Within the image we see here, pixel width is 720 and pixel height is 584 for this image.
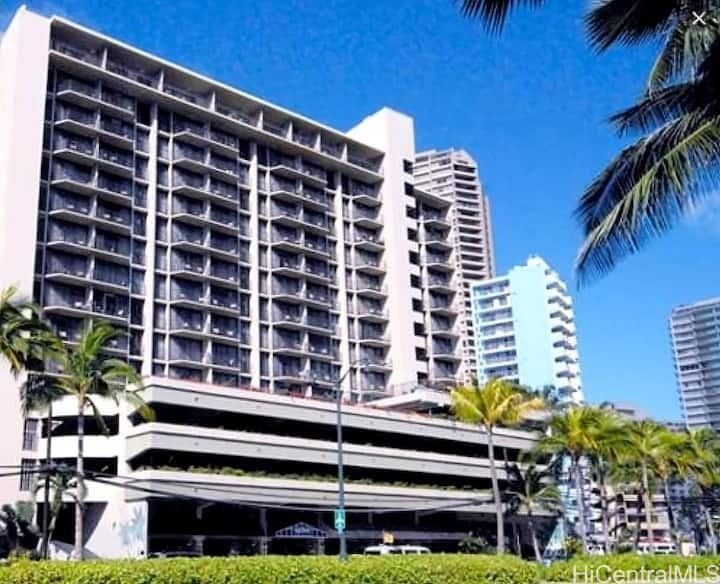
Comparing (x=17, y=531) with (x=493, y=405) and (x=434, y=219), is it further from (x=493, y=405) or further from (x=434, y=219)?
(x=434, y=219)

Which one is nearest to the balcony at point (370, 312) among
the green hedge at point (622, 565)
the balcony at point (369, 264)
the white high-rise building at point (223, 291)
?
the white high-rise building at point (223, 291)

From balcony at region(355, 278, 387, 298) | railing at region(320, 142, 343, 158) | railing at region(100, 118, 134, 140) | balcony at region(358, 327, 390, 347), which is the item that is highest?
railing at region(320, 142, 343, 158)

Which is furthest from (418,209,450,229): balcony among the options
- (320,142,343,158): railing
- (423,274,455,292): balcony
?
(320,142,343,158): railing

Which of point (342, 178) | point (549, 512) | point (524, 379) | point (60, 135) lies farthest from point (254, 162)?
point (524, 379)

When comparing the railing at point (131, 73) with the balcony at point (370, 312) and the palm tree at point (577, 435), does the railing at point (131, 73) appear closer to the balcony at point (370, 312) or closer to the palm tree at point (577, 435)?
the balcony at point (370, 312)

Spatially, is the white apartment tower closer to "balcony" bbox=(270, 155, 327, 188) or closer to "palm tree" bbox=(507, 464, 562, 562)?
"balcony" bbox=(270, 155, 327, 188)

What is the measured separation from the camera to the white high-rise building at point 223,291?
53.8 m

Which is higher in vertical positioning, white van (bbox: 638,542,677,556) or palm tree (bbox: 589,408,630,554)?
palm tree (bbox: 589,408,630,554)

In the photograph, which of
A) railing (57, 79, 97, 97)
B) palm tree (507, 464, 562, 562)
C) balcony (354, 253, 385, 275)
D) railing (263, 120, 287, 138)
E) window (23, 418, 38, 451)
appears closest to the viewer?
window (23, 418, 38, 451)

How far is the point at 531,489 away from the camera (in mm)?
62656

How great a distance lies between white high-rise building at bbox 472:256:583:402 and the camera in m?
135

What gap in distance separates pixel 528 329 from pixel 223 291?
2992 inches

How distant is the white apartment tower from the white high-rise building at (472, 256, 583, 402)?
1737 centimetres

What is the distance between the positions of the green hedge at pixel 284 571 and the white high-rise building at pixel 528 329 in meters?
109
